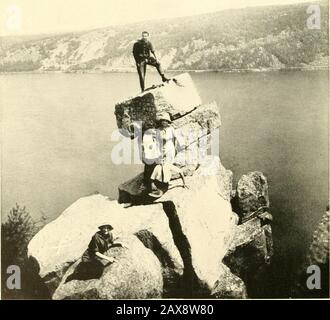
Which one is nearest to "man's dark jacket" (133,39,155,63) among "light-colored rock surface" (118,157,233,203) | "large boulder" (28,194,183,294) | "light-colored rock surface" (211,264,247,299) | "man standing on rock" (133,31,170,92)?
"man standing on rock" (133,31,170,92)

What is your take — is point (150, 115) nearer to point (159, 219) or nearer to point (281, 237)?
point (159, 219)

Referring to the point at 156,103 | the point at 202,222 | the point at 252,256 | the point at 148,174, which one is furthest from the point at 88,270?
the point at 252,256

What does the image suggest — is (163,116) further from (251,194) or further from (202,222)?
(251,194)

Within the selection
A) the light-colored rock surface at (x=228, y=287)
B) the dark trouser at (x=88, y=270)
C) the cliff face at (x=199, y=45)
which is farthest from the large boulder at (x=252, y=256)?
the cliff face at (x=199, y=45)

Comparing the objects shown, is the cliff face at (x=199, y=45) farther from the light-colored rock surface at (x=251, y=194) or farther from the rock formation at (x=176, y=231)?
the light-colored rock surface at (x=251, y=194)

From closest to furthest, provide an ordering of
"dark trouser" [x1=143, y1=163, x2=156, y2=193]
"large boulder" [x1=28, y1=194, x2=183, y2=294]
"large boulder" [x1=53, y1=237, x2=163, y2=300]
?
"large boulder" [x1=53, y1=237, x2=163, y2=300], "large boulder" [x1=28, y1=194, x2=183, y2=294], "dark trouser" [x1=143, y1=163, x2=156, y2=193]

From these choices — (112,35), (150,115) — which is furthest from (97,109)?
(150,115)

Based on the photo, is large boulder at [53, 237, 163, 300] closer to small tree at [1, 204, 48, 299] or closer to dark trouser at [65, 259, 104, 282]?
dark trouser at [65, 259, 104, 282]
